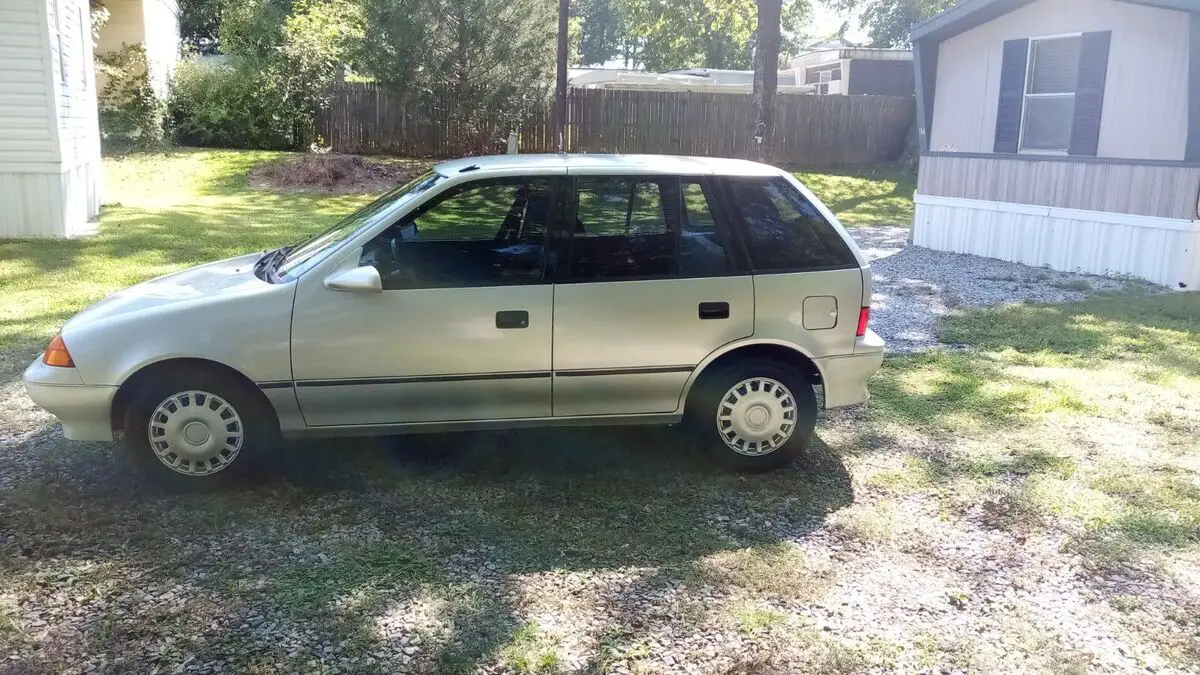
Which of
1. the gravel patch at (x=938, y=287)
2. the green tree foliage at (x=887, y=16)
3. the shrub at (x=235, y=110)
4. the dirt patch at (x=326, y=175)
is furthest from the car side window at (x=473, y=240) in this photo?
the green tree foliage at (x=887, y=16)

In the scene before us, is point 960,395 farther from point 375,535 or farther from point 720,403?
point 375,535

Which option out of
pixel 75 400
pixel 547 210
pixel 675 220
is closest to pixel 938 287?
pixel 675 220

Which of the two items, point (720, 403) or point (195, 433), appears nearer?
point (195, 433)

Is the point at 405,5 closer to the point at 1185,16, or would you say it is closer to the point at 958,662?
the point at 1185,16

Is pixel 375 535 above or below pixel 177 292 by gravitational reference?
below

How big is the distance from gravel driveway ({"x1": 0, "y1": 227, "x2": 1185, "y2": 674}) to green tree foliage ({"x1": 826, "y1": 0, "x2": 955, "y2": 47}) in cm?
5041

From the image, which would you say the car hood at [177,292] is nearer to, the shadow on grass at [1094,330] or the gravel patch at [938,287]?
the gravel patch at [938,287]

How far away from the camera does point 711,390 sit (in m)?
4.97

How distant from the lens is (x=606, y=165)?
197 inches

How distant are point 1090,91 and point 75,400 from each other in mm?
11843

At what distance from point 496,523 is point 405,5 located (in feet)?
57.9

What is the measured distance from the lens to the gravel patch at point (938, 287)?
8.78m

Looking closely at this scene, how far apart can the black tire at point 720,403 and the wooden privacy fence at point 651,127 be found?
58.6ft

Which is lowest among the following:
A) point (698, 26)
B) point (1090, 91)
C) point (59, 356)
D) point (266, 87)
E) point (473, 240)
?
point (59, 356)
